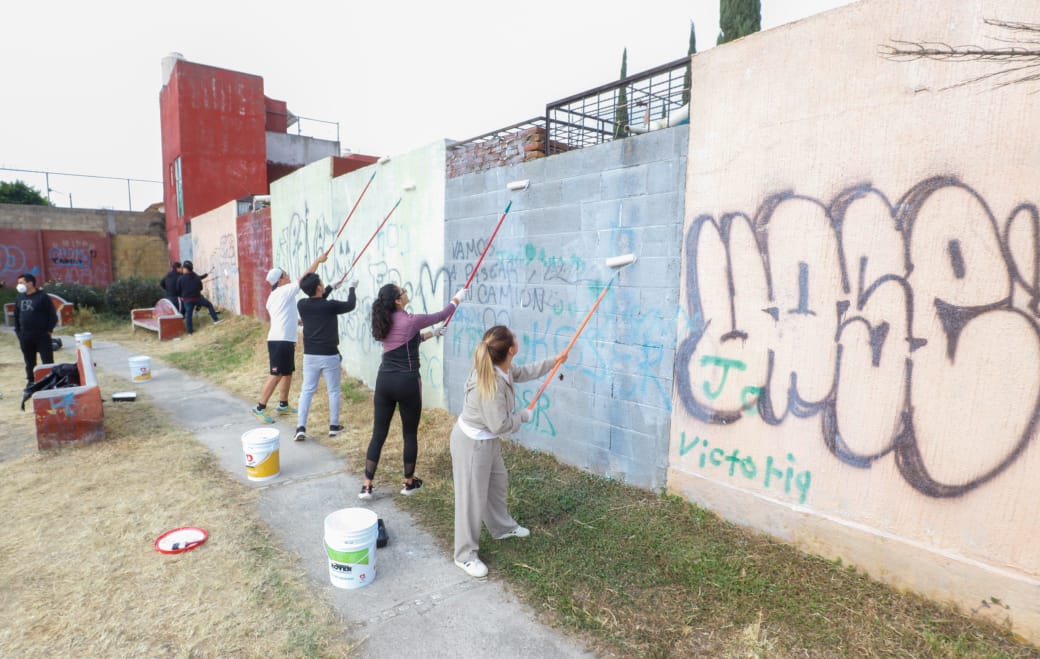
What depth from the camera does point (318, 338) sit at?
18.1 ft

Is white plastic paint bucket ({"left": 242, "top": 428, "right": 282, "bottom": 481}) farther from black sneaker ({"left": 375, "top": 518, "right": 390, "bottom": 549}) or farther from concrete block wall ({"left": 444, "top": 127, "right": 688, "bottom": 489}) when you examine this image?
concrete block wall ({"left": 444, "top": 127, "right": 688, "bottom": 489})

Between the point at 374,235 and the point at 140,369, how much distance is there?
439cm

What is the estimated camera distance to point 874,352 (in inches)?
116

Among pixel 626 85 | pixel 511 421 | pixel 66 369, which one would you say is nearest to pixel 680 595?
pixel 511 421

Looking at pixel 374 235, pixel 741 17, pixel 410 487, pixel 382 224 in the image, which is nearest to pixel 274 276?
pixel 374 235

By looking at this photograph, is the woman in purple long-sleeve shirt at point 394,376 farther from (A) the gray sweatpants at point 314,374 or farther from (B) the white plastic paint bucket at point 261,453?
(A) the gray sweatpants at point 314,374


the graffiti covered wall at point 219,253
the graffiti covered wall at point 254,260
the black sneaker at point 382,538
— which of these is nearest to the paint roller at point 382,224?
the black sneaker at point 382,538

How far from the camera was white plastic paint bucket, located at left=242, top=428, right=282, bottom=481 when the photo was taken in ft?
14.9

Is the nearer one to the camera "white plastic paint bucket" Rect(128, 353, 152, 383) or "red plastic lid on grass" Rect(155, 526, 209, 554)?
"red plastic lid on grass" Rect(155, 526, 209, 554)

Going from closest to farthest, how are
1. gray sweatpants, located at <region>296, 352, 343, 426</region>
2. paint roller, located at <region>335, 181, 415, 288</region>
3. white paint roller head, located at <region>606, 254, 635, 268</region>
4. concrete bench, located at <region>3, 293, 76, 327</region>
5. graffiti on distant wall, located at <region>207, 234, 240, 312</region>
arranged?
1. white paint roller head, located at <region>606, 254, 635, 268</region>
2. gray sweatpants, located at <region>296, 352, 343, 426</region>
3. paint roller, located at <region>335, 181, 415, 288</region>
4. graffiti on distant wall, located at <region>207, 234, 240, 312</region>
5. concrete bench, located at <region>3, 293, 76, 327</region>

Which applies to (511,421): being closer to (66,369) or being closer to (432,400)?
(432,400)

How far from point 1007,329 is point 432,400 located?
5042mm

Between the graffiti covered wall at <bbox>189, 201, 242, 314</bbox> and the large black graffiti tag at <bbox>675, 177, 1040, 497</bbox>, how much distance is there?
Result: 39.4 feet

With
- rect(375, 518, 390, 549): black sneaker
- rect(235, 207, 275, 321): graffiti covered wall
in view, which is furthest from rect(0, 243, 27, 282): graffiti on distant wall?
rect(375, 518, 390, 549): black sneaker
